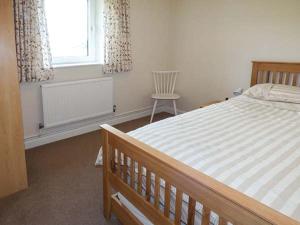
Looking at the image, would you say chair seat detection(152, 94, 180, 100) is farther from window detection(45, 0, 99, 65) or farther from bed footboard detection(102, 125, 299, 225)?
bed footboard detection(102, 125, 299, 225)

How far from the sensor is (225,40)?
3.78 metres

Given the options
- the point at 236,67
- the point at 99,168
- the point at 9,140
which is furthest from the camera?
the point at 236,67

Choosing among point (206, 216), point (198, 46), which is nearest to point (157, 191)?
point (206, 216)

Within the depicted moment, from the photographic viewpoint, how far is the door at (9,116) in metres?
1.96

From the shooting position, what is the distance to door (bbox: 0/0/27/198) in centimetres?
196

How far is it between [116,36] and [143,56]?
0.71 m

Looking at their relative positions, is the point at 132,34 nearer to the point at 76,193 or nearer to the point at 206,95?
the point at 206,95

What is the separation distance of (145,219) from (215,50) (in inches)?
119

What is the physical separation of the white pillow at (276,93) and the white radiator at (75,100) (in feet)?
6.18

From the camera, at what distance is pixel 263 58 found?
11.3 ft

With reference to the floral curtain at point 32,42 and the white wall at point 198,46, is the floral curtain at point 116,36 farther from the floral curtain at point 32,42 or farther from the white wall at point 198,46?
the floral curtain at point 32,42

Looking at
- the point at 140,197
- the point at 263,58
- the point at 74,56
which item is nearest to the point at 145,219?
the point at 140,197

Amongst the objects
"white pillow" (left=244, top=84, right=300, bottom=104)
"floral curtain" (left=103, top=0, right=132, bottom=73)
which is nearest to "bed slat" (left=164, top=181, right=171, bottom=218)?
"white pillow" (left=244, top=84, right=300, bottom=104)

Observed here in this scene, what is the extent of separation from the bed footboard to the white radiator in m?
1.62
